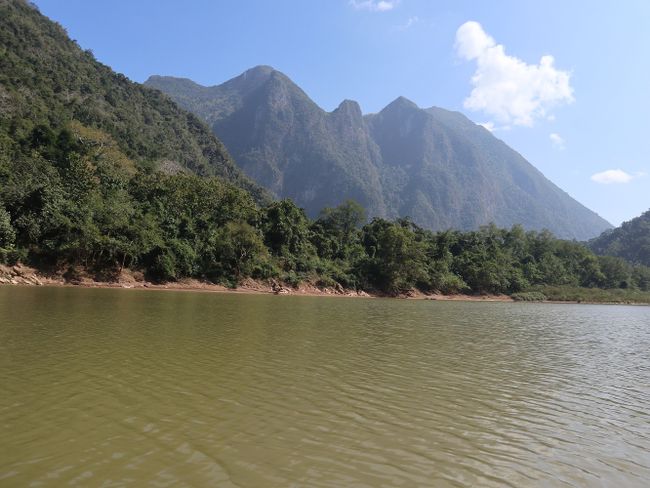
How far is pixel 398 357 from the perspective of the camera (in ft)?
47.0

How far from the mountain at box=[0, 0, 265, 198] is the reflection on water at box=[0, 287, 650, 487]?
167 feet

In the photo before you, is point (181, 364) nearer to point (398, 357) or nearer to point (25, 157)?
point (398, 357)

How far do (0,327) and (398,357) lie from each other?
13.4 m

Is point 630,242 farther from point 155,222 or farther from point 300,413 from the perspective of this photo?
point 300,413

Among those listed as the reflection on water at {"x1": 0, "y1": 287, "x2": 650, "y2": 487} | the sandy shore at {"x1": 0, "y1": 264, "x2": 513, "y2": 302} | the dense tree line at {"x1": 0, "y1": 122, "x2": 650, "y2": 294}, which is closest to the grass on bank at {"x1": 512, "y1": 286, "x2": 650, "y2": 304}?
the dense tree line at {"x1": 0, "y1": 122, "x2": 650, "y2": 294}

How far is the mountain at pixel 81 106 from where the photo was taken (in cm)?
7469

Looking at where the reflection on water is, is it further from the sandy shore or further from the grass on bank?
the grass on bank

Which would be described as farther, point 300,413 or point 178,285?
point 178,285

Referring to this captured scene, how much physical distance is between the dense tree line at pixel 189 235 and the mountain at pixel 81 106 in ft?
21.8

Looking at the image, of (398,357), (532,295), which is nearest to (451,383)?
(398,357)

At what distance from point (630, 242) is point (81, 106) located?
585 feet

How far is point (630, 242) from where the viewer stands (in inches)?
6280

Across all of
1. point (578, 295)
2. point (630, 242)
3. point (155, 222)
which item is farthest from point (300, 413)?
point (630, 242)

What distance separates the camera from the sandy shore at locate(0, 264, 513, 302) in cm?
3959
